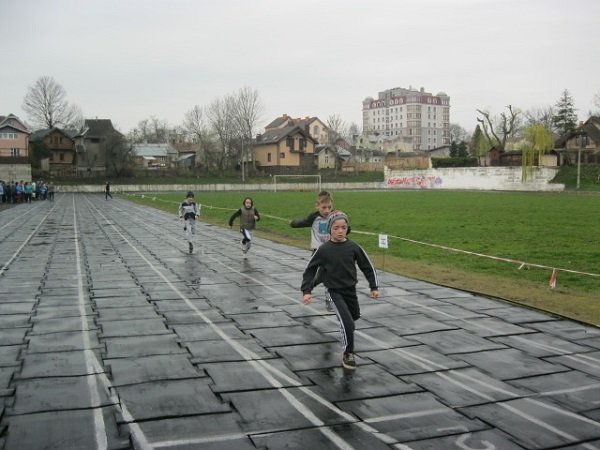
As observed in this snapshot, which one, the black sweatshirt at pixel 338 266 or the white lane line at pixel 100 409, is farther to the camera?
the black sweatshirt at pixel 338 266

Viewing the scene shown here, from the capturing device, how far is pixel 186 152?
116 metres

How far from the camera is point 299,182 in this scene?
81938mm

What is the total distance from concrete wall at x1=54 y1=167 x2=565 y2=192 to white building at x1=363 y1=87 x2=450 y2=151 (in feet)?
303

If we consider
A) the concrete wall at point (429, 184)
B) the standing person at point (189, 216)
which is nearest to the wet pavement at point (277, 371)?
the standing person at point (189, 216)

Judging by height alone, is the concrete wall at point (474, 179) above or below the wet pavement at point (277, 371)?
above

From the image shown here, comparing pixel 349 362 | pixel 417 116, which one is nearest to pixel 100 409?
pixel 349 362

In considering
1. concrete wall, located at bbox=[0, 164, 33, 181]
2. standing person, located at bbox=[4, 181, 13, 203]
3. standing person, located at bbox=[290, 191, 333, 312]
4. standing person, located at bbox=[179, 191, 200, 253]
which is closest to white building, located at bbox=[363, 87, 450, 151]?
concrete wall, located at bbox=[0, 164, 33, 181]

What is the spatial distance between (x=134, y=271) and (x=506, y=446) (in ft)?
32.7

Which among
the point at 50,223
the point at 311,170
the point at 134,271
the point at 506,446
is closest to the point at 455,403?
the point at 506,446

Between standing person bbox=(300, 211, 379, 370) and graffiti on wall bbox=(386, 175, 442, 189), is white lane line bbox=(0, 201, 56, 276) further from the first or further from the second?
graffiti on wall bbox=(386, 175, 442, 189)

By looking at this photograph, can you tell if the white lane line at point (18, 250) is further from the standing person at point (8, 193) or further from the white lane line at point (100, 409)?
the standing person at point (8, 193)

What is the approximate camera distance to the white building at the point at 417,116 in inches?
6786

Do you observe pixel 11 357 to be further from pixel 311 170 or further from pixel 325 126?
pixel 325 126

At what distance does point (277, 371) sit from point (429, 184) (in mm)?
69675
